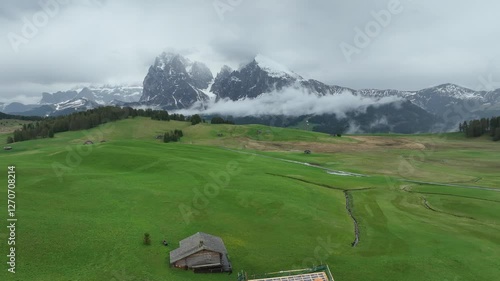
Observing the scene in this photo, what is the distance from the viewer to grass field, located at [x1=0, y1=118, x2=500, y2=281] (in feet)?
161

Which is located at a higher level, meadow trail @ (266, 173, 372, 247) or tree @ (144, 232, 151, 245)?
tree @ (144, 232, 151, 245)

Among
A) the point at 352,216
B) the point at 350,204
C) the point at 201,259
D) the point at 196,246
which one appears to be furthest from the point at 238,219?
the point at 350,204

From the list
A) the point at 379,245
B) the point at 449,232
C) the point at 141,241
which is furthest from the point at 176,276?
the point at 449,232

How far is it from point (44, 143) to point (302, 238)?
159 m

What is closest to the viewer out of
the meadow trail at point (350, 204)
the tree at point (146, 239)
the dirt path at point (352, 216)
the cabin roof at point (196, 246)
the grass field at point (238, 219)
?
the cabin roof at point (196, 246)

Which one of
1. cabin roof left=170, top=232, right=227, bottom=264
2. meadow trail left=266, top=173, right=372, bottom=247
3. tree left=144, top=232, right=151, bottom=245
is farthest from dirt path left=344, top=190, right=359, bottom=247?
tree left=144, top=232, right=151, bottom=245

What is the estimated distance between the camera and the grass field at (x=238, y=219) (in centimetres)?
4919

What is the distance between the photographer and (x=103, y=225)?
189 feet

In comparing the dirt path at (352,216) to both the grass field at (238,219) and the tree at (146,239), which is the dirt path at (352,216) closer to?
the grass field at (238,219)

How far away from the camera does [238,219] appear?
6669cm

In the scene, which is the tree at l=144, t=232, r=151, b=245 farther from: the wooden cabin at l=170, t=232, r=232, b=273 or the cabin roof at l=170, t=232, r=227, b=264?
the wooden cabin at l=170, t=232, r=232, b=273

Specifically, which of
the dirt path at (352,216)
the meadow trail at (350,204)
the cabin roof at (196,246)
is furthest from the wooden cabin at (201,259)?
the dirt path at (352,216)

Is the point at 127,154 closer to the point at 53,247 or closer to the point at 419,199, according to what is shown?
the point at 53,247

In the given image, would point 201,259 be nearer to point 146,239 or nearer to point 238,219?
point 146,239
